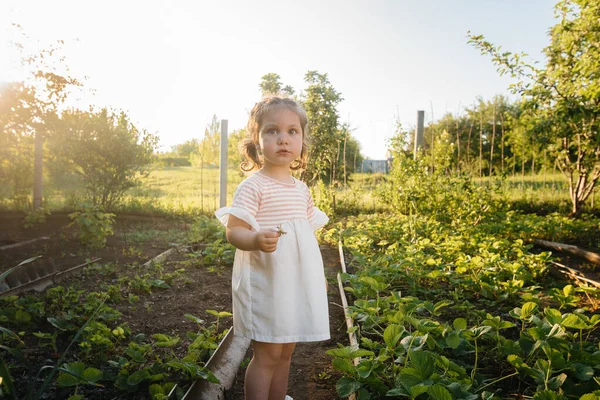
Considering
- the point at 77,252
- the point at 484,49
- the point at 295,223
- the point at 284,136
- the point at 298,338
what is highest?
the point at 484,49

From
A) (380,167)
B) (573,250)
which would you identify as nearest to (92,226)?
(573,250)

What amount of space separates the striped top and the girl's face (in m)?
0.11

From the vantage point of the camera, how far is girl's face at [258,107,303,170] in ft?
A: 5.91

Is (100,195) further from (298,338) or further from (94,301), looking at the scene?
(298,338)

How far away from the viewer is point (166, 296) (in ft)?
11.4

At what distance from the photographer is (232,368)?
88.0 inches

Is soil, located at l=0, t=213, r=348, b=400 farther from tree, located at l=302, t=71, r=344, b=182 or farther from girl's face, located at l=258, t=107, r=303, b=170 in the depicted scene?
tree, located at l=302, t=71, r=344, b=182

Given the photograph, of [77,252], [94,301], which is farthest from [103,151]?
[94,301]

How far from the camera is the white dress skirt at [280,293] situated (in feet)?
5.54

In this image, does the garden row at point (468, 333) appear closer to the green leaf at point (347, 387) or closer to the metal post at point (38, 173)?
the green leaf at point (347, 387)

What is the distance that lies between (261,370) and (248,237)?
594 mm

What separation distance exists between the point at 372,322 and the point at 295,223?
0.89m

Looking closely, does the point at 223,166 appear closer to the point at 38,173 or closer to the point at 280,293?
the point at 38,173

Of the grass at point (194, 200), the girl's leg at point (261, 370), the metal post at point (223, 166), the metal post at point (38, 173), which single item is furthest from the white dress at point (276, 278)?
the metal post at point (38, 173)
